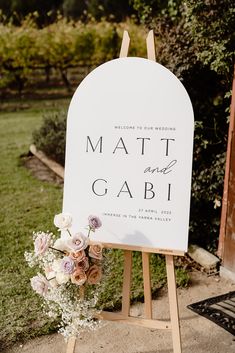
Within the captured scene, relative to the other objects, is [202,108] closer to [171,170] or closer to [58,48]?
[171,170]

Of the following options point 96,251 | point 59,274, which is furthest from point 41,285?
point 96,251

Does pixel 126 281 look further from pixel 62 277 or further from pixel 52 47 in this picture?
pixel 52 47

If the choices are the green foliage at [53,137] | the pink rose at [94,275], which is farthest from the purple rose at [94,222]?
the green foliage at [53,137]

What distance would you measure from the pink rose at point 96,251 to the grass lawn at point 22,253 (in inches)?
13.9

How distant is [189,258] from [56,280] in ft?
6.40

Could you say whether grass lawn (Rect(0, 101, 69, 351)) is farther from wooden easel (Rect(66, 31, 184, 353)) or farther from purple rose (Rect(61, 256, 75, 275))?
purple rose (Rect(61, 256, 75, 275))

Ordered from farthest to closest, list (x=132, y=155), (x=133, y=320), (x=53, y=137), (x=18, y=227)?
1. (x=53, y=137)
2. (x=18, y=227)
3. (x=133, y=320)
4. (x=132, y=155)

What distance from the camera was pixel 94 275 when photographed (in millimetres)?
2627

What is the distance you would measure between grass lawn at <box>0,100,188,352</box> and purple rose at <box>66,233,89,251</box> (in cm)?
49

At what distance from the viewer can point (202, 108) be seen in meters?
4.35

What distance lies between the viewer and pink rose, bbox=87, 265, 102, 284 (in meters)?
2.62

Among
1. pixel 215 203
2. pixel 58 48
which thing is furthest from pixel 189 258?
pixel 58 48

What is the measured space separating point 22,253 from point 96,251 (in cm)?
190

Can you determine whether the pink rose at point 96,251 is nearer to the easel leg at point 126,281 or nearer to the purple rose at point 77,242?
the purple rose at point 77,242
